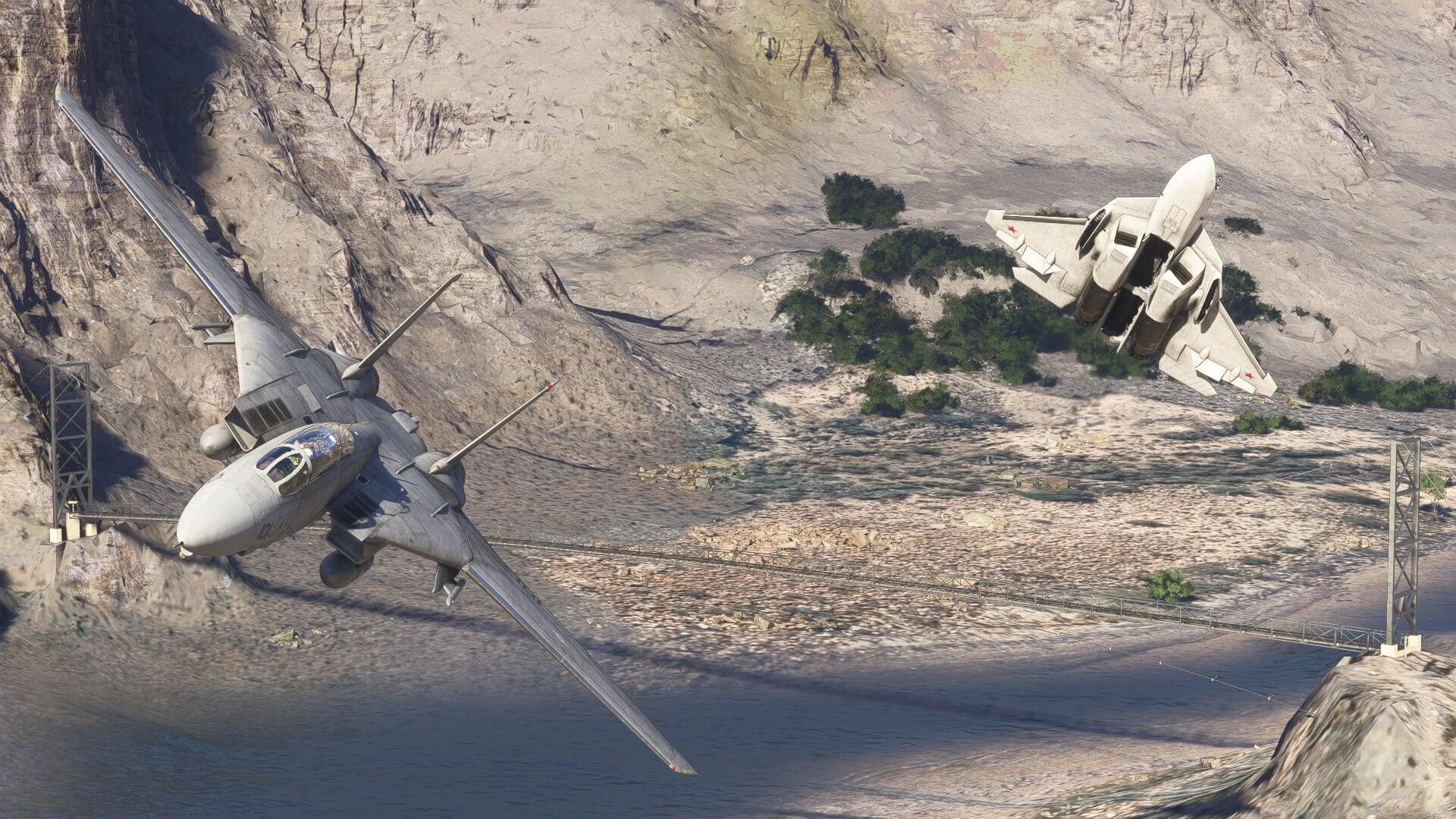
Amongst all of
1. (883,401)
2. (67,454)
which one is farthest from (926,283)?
(67,454)

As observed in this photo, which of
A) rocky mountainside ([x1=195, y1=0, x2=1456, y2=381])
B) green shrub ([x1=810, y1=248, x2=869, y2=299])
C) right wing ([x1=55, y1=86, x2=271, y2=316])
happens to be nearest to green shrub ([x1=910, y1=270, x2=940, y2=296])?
green shrub ([x1=810, y1=248, x2=869, y2=299])

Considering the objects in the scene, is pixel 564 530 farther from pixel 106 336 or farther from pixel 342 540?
pixel 342 540

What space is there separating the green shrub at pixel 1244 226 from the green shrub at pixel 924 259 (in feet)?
62.8

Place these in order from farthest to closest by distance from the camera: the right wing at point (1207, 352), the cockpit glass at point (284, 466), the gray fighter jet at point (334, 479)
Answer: the right wing at point (1207, 352) → the cockpit glass at point (284, 466) → the gray fighter jet at point (334, 479)

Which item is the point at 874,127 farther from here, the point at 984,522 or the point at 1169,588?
the point at 1169,588

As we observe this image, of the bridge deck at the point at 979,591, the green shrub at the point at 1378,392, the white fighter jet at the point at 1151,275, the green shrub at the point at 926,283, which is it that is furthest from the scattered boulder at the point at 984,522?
the green shrub at the point at 926,283

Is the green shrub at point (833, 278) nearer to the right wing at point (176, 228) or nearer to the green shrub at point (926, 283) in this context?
the green shrub at point (926, 283)

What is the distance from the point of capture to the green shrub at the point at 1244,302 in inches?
4200

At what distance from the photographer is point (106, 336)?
70.8 meters

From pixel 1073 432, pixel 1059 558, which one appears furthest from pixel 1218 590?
pixel 1073 432

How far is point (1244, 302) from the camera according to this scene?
4222 inches

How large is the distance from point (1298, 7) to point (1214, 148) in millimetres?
20606

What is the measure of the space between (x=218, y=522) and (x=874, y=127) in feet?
312

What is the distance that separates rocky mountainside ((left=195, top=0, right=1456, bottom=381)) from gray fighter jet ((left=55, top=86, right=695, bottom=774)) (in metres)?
56.6
